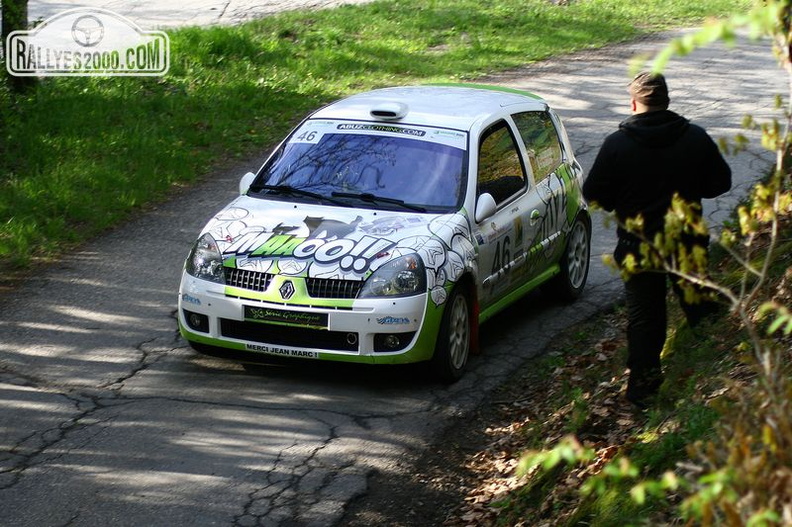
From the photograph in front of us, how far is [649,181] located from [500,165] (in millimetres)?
2581

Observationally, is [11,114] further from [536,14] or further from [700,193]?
[536,14]

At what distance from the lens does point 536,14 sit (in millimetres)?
24281

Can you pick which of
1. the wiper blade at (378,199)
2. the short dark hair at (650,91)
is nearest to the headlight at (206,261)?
the wiper blade at (378,199)

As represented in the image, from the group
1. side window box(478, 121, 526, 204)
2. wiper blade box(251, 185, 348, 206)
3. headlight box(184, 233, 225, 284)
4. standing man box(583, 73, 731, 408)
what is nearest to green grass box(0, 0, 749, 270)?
wiper blade box(251, 185, 348, 206)

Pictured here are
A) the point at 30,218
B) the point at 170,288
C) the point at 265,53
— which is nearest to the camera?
the point at 170,288

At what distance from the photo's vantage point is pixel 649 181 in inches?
266

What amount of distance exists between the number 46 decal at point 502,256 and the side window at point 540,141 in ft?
2.91

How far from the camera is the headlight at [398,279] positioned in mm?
7836

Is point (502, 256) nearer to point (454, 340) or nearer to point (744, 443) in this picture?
point (454, 340)

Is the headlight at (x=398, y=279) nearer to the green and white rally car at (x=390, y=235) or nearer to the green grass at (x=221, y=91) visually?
the green and white rally car at (x=390, y=235)

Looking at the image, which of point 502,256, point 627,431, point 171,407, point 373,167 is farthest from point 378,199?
point 627,431

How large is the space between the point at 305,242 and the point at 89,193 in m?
5.27

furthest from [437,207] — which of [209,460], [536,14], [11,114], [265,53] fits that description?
[536,14]

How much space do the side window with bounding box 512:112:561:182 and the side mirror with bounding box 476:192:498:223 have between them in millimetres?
1121
